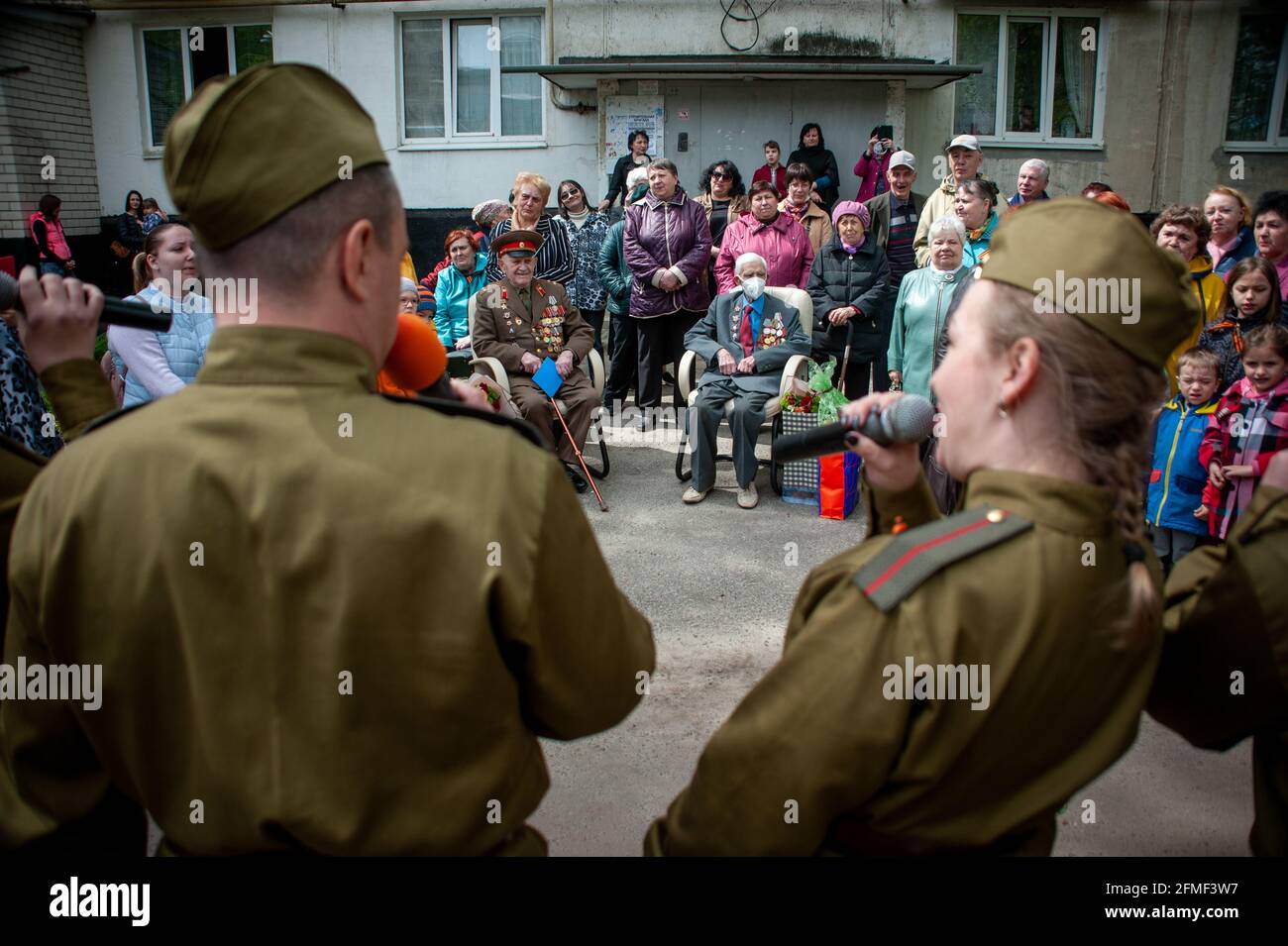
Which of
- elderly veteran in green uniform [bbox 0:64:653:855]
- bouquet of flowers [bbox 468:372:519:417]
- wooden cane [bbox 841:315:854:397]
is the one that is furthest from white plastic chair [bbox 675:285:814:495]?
elderly veteran in green uniform [bbox 0:64:653:855]

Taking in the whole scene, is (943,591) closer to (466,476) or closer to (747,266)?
(466,476)

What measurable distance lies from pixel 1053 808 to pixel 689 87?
39.3ft

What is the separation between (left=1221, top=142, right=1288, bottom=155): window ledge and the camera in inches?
485

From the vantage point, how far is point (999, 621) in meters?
1.17

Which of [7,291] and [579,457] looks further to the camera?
[579,457]

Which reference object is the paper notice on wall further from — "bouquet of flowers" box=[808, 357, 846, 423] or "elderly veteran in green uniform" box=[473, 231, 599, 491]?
"bouquet of flowers" box=[808, 357, 846, 423]

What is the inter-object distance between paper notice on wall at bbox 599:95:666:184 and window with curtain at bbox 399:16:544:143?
41.6 inches

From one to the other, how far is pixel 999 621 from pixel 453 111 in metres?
12.9

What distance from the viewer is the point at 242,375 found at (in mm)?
1197

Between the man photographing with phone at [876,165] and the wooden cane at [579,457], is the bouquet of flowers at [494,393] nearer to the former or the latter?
the wooden cane at [579,457]

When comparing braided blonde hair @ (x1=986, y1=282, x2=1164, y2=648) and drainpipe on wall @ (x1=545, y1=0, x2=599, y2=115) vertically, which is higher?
drainpipe on wall @ (x1=545, y1=0, x2=599, y2=115)

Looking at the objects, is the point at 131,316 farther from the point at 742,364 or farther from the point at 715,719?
the point at 742,364

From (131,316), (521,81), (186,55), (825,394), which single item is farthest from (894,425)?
(186,55)

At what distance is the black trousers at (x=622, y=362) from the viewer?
8438mm
